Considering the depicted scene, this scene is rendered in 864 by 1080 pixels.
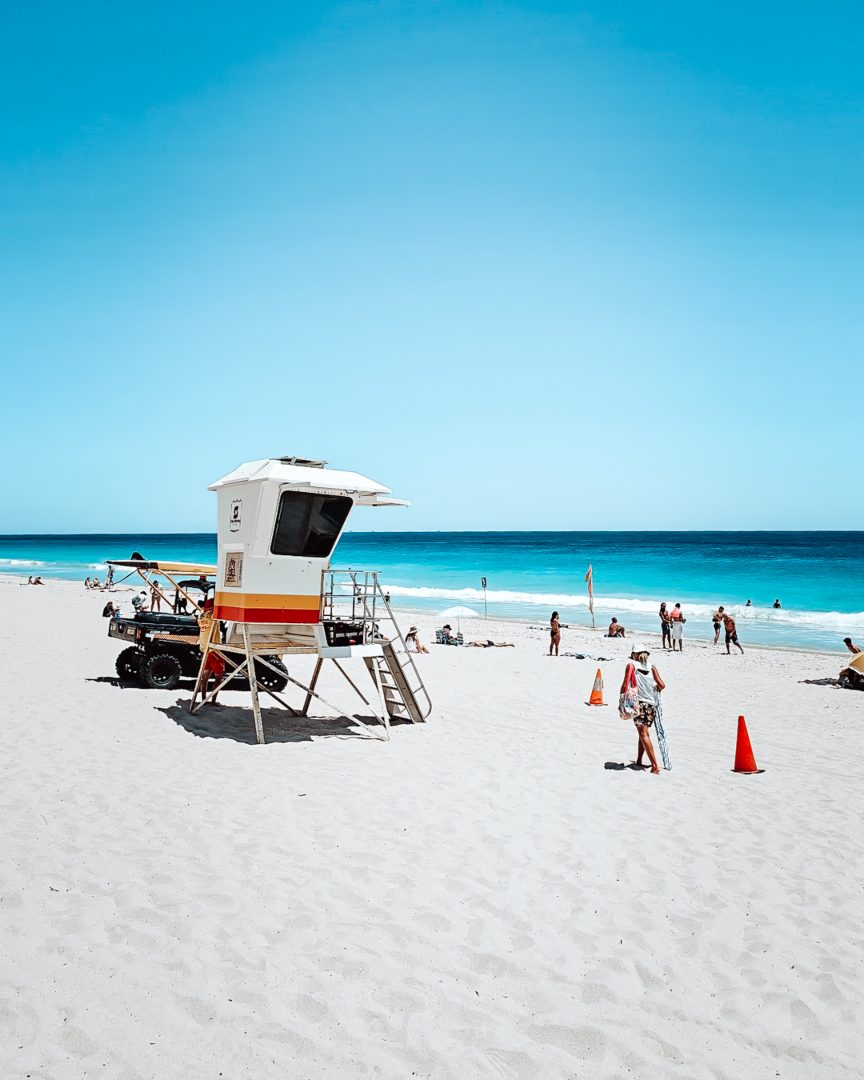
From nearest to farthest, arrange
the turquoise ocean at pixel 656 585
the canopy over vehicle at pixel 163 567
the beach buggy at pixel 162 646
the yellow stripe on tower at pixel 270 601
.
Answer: the yellow stripe on tower at pixel 270 601
the canopy over vehicle at pixel 163 567
the beach buggy at pixel 162 646
the turquoise ocean at pixel 656 585

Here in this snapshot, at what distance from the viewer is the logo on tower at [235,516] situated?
12.0 metres

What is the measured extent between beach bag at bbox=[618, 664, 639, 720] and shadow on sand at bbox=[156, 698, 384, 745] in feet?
12.5

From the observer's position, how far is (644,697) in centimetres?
1041

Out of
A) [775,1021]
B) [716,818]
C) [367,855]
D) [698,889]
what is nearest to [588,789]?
[716,818]

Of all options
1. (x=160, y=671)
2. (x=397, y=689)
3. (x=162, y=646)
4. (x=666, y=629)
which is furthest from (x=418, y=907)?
(x=666, y=629)

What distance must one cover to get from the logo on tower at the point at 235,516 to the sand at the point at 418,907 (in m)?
3.28

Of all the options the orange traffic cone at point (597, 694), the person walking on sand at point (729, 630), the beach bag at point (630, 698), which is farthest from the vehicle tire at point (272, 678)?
the person walking on sand at point (729, 630)

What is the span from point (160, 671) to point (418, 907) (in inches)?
435

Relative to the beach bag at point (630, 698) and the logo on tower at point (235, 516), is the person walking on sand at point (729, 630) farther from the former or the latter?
the logo on tower at point (235, 516)

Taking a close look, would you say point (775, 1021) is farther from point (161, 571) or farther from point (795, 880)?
point (161, 571)

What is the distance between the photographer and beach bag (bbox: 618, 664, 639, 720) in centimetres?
1036

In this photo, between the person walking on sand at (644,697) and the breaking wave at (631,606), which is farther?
the breaking wave at (631,606)

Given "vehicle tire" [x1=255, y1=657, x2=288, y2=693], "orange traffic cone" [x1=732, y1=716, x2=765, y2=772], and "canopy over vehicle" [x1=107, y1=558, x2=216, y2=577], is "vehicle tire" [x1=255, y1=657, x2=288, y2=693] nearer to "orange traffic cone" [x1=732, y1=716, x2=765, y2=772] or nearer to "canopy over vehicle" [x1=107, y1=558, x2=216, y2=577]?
"canopy over vehicle" [x1=107, y1=558, x2=216, y2=577]

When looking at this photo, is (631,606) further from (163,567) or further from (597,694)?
(163,567)
